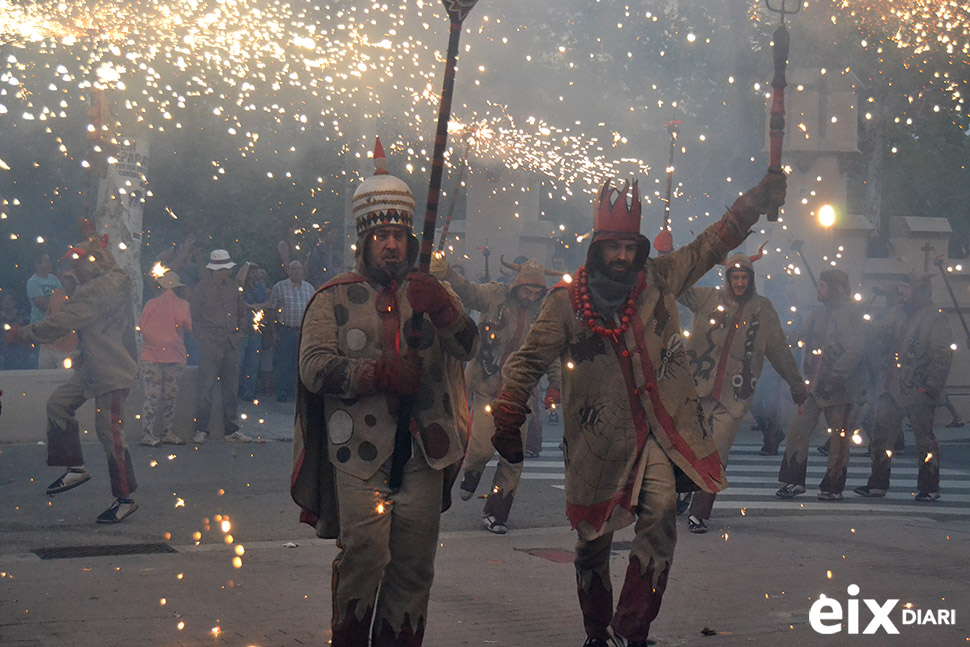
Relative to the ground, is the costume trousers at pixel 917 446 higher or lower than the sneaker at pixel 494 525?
higher

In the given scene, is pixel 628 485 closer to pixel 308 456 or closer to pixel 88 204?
pixel 308 456

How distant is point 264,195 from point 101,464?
33.9ft

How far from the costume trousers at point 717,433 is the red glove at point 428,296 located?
4.77 meters

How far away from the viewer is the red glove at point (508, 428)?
5.46 metres

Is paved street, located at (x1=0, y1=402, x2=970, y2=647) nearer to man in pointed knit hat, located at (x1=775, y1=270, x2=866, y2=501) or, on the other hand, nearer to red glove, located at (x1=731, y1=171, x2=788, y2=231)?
man in pointed knit hat, located at (x1=775, y1=270, x2=866, y2=501)

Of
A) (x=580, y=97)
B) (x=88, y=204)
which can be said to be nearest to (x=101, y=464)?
(x=88, y=204)

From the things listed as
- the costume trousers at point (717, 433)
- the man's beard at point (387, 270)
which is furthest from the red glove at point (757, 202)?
the costume trousers at point (717, 433)

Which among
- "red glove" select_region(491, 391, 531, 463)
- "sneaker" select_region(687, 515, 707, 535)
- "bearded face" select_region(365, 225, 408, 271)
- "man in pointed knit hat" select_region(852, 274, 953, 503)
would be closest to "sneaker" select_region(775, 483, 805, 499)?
"man in pointed knit hat" select_region(852, 274, 953, 503)

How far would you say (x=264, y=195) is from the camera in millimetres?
22000

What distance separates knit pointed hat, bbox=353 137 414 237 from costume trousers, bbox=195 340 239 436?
29.8ft

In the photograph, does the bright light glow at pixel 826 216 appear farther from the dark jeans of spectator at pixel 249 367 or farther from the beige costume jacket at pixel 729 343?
the beige costume jacket at pixel 729 343

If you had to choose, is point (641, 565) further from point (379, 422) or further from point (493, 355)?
point (493, 355)

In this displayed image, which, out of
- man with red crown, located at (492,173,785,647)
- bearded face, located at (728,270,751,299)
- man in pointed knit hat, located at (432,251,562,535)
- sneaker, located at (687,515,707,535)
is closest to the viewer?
man with red crown, located at (492,173,785,647)

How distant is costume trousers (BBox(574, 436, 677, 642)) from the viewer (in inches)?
215
